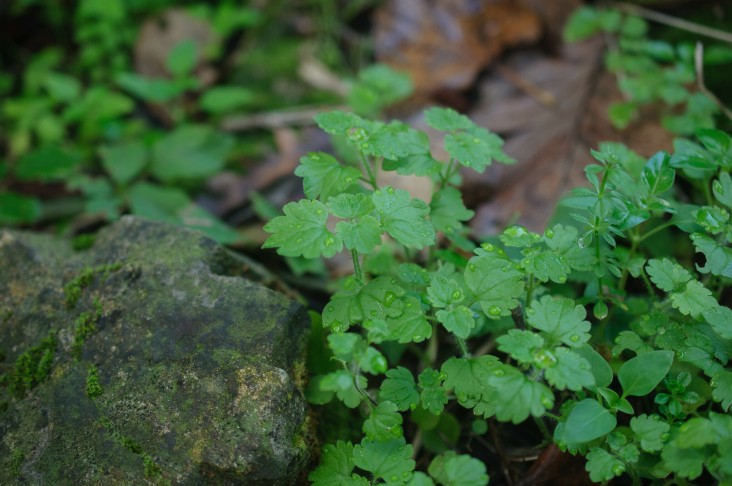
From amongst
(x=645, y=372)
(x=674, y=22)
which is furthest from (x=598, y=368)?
(x=674, y=22)

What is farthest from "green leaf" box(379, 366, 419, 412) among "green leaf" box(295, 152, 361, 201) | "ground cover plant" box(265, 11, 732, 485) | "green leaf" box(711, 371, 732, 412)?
"green leaf" box(711, 371, 732, 412)

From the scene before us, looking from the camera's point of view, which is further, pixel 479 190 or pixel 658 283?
pixel 479 190

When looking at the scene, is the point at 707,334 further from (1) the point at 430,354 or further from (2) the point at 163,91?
(2) the point at 163,91

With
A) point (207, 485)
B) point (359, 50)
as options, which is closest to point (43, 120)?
point (359, 50)

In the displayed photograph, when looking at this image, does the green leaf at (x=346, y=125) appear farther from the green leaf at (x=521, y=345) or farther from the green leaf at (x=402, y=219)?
the green leaf at (x=521, y=345)

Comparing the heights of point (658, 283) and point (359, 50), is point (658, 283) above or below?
above

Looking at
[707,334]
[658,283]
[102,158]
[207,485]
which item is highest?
[658,283]

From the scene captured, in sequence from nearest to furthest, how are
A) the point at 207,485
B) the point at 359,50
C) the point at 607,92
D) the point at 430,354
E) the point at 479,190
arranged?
the point at 207,485 < the point at 430,354 < the point at 479,190 < the point at 607,92 < the point at 359,50
